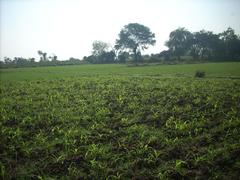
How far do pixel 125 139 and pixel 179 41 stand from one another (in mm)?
93720

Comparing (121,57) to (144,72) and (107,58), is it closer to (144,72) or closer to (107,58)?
(107,58)

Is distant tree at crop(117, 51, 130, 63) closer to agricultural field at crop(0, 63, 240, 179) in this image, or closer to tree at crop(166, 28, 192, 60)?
tree at crop(166, 28, 192, 60)

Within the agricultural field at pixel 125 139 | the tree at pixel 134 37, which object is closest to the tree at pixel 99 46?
the tree at pixel 134 37

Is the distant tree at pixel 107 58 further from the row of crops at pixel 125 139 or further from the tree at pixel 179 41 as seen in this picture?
the row of crops at pixel 125 139

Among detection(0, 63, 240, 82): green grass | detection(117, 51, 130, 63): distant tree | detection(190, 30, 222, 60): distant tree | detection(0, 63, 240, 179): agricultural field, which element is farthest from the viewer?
detection(190, 30, 222, 60): distant tree

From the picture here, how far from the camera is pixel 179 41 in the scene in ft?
315

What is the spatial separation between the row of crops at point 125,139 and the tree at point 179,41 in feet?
277

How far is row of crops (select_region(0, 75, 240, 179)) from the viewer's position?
660 centimetres

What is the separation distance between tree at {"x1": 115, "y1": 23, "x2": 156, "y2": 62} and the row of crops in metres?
82.4

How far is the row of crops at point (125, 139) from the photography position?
6.60 metres

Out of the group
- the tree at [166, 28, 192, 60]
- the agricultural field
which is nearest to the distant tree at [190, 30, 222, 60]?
the tree at [166, 28, 192, 60]

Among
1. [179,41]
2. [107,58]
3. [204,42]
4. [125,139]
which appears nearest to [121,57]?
[107,58]

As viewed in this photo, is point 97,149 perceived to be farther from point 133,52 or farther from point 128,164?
point 133,52

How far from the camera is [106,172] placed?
6535 mm
